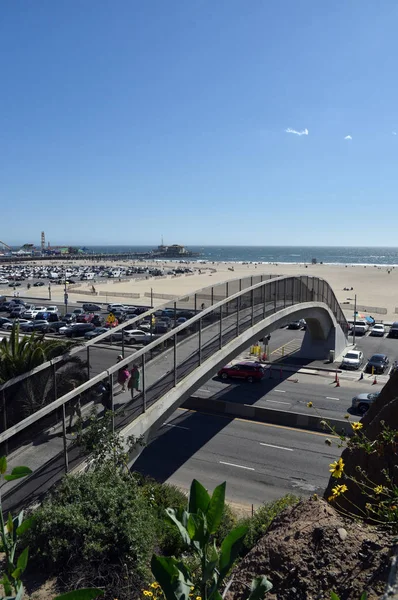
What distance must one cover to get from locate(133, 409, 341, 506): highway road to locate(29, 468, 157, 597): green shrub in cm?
709

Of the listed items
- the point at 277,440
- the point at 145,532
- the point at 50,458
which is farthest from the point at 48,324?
the point at 145,532

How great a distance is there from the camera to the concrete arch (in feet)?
41.8

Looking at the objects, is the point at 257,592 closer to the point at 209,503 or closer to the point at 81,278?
the point at 209,503

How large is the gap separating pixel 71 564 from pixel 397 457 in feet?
16.5

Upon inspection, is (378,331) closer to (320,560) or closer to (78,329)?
(78,329)

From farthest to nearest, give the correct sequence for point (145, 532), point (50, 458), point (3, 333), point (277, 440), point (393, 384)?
point (3, 333), point (277, 440), point (50, 458), point (393, 384), point (145, 532)

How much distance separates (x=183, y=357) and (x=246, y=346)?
479cm

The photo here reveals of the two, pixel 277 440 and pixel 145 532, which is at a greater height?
pixel 145 532

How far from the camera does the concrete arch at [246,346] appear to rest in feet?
41.8

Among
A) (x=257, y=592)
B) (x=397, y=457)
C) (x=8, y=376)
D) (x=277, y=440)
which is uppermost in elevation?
(x=257, y=592)

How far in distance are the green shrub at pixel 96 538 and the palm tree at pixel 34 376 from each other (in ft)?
10.8

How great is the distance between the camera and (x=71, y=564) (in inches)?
275

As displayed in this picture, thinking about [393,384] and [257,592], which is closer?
[257,592]

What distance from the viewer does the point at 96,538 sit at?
7.17 metres
